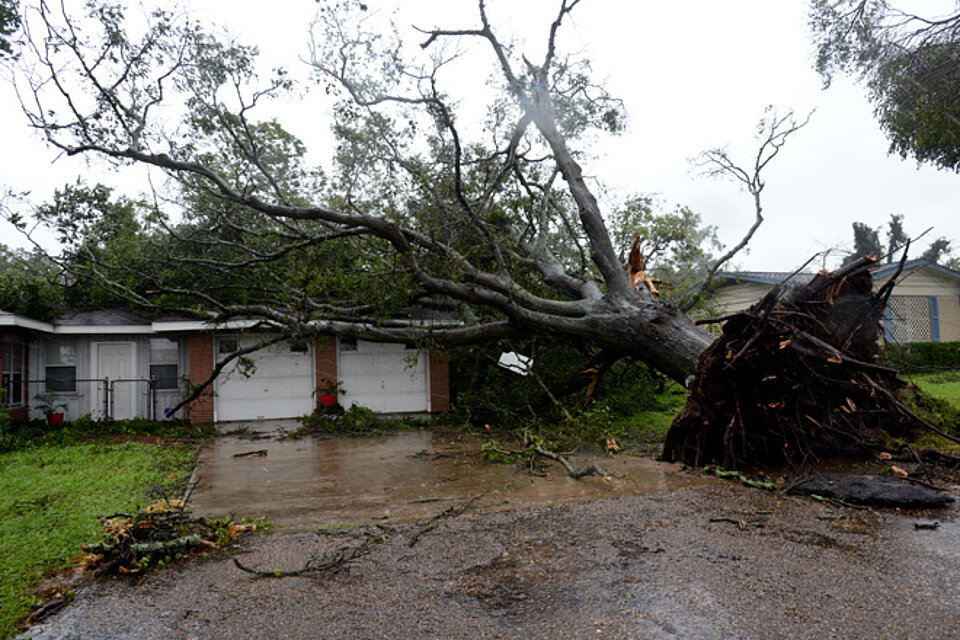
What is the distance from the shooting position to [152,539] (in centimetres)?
415

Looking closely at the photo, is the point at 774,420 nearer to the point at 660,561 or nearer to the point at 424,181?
the point at 660,561

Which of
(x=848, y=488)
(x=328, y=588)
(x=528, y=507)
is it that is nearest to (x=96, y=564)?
(x=328, y=588)

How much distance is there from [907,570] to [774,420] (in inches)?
117

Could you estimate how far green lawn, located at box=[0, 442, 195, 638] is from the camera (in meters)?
3.84

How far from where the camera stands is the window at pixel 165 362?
13.8 m

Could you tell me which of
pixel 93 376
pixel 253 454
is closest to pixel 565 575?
pixel 253 454

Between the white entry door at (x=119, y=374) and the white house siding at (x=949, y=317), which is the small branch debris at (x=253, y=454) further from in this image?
the white house siding at (x=949, y=317)

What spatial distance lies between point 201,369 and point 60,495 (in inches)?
302

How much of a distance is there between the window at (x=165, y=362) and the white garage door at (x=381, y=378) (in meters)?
3.70

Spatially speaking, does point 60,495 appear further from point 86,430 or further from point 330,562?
point 86,430

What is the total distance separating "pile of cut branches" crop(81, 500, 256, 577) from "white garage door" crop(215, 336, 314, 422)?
9248mm

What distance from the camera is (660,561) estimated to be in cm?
370

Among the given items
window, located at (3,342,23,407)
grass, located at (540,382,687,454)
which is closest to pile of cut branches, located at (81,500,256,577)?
grass, located at (540,382,687,454)

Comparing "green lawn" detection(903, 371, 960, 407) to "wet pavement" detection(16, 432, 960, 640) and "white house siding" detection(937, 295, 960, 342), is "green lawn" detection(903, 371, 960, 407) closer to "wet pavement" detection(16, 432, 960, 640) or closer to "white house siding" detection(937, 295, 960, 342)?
"white house siding" detection(937, 295, 960, 342)
